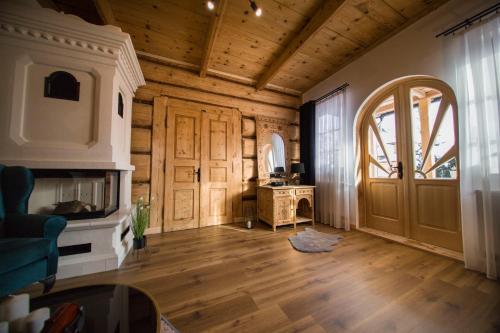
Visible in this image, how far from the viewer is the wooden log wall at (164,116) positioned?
311cm

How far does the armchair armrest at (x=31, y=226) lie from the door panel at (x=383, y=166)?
4143mm

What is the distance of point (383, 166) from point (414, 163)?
0.43m

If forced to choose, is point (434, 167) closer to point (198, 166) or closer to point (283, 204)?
point (283, 204)

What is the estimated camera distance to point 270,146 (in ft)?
13.3

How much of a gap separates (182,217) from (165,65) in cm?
280

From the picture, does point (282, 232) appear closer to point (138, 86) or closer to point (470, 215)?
point (470, 215)

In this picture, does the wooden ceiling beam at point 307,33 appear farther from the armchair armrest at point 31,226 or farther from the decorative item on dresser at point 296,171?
the armchair armrest at point 31,226

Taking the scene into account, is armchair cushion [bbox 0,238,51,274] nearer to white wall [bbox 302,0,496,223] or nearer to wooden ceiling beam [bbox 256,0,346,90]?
wooden ceiling beam [bbox 256,0,346,90]

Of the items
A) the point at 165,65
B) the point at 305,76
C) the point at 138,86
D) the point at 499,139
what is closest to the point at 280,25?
the point at 305,76

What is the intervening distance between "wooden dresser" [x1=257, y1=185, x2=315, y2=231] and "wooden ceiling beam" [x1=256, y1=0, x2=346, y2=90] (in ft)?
7.19

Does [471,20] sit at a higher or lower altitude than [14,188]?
higher

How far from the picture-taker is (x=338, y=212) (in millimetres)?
3322

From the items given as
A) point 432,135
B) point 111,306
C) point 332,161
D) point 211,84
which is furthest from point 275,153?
point 111,306

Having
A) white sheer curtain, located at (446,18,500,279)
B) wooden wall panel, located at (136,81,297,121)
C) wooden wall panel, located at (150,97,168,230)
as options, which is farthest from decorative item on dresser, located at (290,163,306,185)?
wooden wall panel, located at (150,97,168,230)
